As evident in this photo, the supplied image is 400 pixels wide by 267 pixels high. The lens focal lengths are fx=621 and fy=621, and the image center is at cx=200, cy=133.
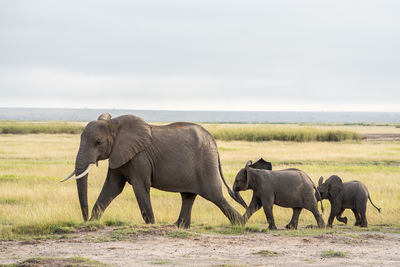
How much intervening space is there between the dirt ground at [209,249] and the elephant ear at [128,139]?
4.12ft

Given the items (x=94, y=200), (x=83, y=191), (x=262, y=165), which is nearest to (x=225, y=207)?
(x=262, y=165)

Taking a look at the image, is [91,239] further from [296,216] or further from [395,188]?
[395,188]

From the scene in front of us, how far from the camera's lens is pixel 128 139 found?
10.8 m

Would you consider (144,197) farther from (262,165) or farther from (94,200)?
(94,200)

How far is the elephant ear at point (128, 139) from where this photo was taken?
10.7 meters

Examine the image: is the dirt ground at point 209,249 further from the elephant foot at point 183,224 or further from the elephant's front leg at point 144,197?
the elephant foot at point 183,224

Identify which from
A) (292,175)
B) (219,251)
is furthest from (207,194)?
(219,251)

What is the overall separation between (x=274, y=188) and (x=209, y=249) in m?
2.44

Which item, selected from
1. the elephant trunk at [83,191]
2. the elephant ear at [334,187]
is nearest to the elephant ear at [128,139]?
the elephant trunk at [83,191]

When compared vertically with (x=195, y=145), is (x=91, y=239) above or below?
below

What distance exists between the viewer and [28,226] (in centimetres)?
1077

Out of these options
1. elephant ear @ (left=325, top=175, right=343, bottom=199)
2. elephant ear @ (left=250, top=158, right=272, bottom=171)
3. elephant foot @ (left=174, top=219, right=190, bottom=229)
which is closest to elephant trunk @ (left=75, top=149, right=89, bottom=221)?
elephant foot @ (left=174, top=219, right=190, bottom=229)

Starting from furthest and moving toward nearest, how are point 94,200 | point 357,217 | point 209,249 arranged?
point 94,200 → point 357,217 → point 209,249

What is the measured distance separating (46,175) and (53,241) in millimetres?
12269
